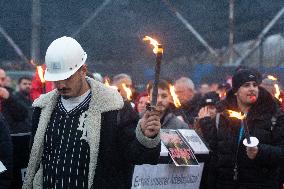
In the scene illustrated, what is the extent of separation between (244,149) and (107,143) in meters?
1.41

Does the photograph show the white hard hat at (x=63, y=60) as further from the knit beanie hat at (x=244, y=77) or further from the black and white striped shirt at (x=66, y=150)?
the knit beanie hat at (x=244, y=77)

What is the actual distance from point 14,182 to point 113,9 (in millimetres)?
8353

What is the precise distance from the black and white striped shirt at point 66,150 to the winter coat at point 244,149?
139 centimetres

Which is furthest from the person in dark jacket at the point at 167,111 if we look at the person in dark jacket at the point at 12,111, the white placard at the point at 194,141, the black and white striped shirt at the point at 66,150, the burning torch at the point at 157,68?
the person in dark jacket at the point at 12,111

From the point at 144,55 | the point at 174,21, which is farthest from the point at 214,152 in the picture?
the point at 144,55

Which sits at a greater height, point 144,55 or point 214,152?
point 144,55

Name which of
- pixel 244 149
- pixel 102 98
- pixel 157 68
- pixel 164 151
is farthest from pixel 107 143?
pixel 244 149

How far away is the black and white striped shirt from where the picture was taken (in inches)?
120

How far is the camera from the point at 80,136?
10.2 ft

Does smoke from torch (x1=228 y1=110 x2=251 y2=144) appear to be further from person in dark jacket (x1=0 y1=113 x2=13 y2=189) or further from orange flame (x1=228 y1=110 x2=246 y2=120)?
person in dark jacket (x1=0 y1=113 x2=13 y2=189)

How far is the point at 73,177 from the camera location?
305 cm

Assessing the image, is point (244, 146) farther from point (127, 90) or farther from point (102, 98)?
point (127, 90)

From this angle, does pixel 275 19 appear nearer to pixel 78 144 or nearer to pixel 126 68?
pixel 126 68

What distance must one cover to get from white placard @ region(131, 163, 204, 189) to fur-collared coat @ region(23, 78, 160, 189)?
601 millimetres
